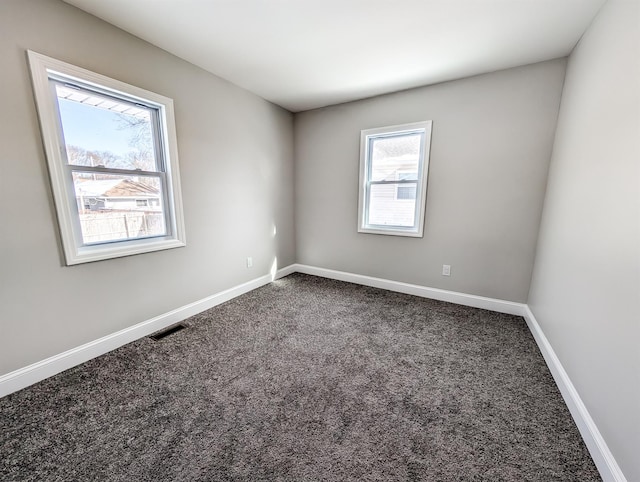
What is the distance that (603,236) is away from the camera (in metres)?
1.37

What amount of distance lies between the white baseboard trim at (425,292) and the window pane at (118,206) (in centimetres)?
224

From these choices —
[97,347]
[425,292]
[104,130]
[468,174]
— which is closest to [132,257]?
[97,347]

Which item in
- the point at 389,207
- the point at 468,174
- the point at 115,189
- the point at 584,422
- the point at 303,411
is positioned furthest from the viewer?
the point at 389,207

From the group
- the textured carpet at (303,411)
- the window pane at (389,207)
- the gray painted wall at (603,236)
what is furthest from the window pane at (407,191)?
the textured carpet at (303,411)

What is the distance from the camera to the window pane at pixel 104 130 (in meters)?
1.83

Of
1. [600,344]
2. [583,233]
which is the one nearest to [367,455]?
[600,344]

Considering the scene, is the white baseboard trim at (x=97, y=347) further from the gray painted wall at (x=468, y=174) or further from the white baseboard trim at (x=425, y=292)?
the gray painted wall at (x=468, y=174)

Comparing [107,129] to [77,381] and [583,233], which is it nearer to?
[77,381]

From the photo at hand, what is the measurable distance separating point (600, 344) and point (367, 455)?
130 cm

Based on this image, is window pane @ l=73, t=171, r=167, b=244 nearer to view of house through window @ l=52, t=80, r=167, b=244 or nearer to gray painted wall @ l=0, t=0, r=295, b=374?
view of house through window @ l=52, t=80, r=167, b=244

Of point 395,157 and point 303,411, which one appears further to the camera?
point 395,157

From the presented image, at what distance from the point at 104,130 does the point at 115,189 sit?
46 centimetres

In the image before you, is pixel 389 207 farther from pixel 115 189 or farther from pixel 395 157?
pixel 115 189

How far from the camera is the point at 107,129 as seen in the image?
6.64 ft
